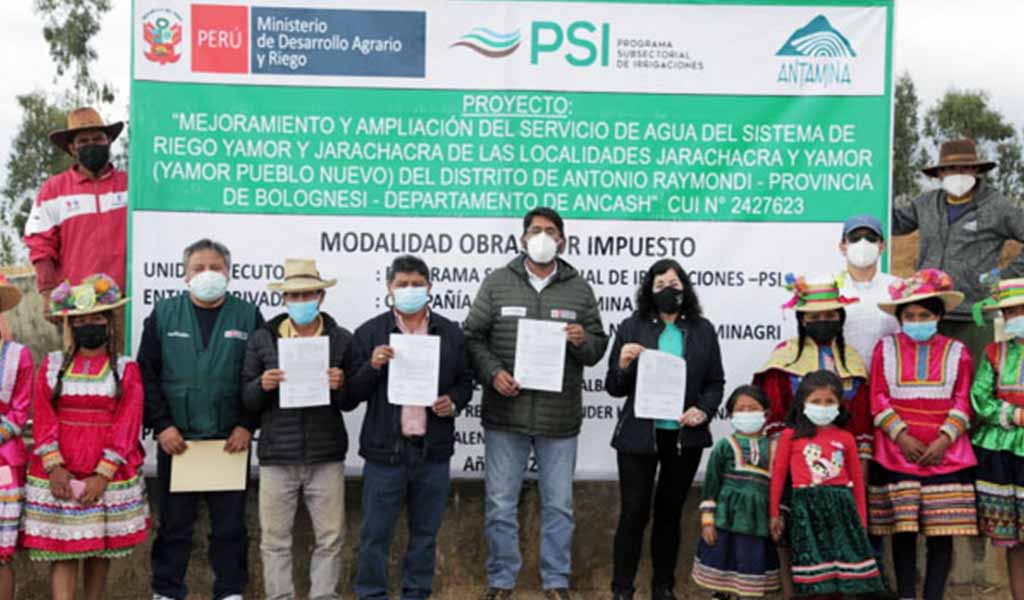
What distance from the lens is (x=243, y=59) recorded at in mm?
7285

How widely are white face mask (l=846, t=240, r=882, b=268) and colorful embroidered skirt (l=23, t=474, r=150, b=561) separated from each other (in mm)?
4398

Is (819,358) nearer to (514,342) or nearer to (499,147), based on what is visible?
(514,342)

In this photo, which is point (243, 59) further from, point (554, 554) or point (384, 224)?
point (554, 554)

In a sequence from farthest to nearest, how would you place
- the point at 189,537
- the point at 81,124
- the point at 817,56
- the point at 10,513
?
the point at 817,56 < the point at 81,124 < the point at 189,537 < the point at 10,513

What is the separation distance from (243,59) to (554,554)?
3.72 metres

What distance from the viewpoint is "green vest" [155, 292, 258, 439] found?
6.27m

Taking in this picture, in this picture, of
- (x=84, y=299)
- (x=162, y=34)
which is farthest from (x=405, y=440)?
(x=162, y=34)

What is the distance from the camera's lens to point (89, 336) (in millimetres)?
5996

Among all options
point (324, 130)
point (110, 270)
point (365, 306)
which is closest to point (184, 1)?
point (324, 130)

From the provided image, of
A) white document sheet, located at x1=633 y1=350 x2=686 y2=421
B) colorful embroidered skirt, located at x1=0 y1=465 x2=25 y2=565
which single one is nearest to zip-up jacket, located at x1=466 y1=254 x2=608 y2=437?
white document sheet, located at x1=633 y1=350 x2=686 y2=421

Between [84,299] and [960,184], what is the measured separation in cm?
542

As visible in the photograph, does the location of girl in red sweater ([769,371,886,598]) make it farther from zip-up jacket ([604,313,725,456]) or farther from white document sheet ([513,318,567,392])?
white document sheet ([513,318,567,392])

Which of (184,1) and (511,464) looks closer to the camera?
(511,464)

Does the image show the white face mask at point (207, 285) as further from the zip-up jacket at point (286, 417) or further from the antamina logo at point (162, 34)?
the antamina logo at point (162, 34)
